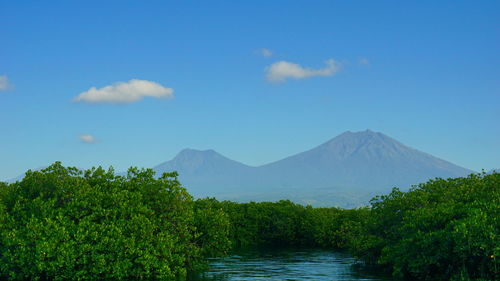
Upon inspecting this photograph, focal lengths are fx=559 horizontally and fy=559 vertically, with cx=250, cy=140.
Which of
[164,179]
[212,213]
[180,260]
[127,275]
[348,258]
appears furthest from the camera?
[348,258]

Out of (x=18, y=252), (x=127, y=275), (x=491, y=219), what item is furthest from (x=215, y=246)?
(x=491, y=219)

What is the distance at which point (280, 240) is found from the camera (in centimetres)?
7038

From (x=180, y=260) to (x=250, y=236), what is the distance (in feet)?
110

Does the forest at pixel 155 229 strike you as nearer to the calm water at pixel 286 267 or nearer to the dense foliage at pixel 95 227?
the dense foliage at pixel 95 227

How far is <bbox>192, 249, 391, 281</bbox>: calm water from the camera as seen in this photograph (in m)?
39.4

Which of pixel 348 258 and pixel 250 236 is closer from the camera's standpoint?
pixel 348 258

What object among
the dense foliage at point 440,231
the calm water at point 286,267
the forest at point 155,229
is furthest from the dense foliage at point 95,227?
the dense foliage at point 440,231

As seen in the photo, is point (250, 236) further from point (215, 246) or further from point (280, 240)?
point (215, 246)

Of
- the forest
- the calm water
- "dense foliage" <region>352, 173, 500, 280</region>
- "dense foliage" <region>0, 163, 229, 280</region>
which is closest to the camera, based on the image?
"dense foliage" <region>352, 173, 500, 280</region>

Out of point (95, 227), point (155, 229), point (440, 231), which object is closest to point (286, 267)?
point (155, 229)

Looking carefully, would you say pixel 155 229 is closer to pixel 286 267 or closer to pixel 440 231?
pixel 286 267

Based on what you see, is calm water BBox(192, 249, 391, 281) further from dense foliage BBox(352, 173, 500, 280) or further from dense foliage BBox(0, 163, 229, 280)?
dense foliage BBox(0, 163, 229, 280)

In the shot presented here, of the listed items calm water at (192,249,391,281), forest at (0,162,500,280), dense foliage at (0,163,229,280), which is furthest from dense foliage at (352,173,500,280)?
dense foliage at (0,163,229,280)

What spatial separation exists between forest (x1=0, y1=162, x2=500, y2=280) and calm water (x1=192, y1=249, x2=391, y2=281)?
201 centimetres
